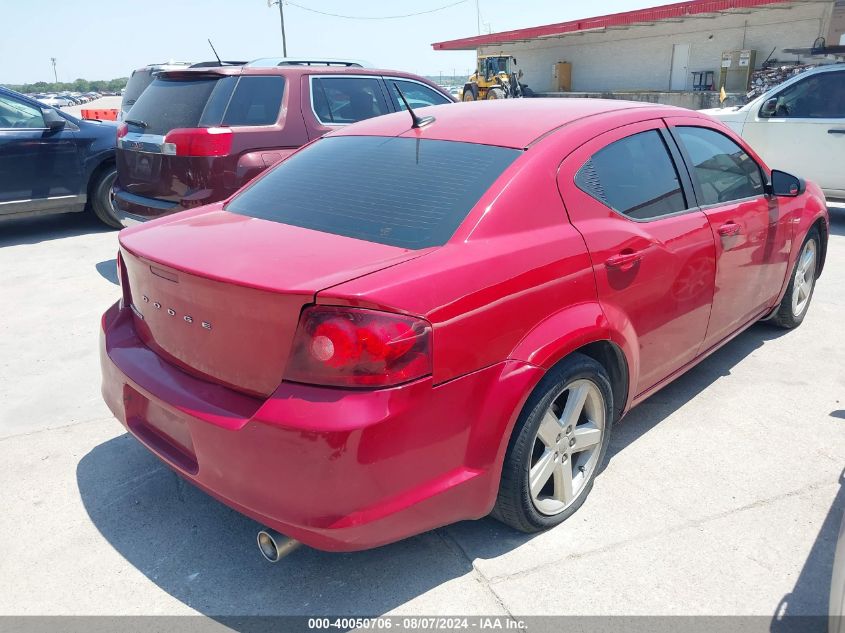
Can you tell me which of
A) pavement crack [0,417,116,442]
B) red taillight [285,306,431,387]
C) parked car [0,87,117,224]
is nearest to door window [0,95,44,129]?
parked car [0,87,117,224]

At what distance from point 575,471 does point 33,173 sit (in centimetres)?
699

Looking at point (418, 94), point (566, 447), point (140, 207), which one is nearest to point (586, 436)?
point (566, 447)

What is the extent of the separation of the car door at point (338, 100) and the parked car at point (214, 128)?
0.04 ft

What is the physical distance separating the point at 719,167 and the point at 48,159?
22.5ft

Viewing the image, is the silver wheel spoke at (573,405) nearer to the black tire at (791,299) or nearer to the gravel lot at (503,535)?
the gravel lot at (503,535)

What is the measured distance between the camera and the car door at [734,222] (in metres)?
3.52

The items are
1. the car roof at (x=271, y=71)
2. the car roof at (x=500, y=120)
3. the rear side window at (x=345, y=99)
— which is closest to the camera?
the car roof at (x=500, y=120)

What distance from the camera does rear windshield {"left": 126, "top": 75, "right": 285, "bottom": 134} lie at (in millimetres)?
5652

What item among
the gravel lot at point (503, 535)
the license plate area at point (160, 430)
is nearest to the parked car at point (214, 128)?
the gravel lot at point (503, 535)

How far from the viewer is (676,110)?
364 cm

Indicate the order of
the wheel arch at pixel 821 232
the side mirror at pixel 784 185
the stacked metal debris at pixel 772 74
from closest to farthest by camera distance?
the side mirror at pixel 784 185 < the wheel arch at pixel 821 232 < the stacked metal debris at pixel 772 74

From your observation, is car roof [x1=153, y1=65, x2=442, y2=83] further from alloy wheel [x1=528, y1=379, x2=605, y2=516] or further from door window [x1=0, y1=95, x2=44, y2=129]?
alloy wheel [x1=528, y1=379, x2=605, y2=516]

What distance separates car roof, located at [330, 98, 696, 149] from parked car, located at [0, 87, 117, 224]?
17.9 feet

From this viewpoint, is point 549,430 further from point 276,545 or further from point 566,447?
point 276,545
